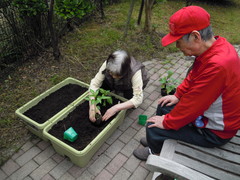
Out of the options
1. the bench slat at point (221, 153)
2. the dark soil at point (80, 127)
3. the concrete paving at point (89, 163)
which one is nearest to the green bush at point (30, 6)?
the dark soil at point (80, 127)

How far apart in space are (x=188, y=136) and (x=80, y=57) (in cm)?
296

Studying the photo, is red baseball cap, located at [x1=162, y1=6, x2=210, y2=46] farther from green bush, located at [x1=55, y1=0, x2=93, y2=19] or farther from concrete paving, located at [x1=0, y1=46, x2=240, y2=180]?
green bush, located at [x1=55, y1=0, x2=93, y2=19]

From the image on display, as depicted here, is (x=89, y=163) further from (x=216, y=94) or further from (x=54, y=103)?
(x=216, y=94)

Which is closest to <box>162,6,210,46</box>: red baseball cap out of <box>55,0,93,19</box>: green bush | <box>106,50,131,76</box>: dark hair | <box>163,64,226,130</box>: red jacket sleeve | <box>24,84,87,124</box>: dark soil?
<box>163,64,226,130</box>: red jacket sleeve

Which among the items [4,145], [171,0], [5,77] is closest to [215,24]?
[171,0]

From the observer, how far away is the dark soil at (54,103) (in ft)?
7.95

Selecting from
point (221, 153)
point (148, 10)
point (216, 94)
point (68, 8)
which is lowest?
point (221, 153)

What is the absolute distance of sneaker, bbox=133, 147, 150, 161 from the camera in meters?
2.36

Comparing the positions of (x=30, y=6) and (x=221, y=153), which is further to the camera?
(x=30, y=6)

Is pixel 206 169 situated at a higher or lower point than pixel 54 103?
higher

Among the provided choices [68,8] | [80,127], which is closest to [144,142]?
[80,127]

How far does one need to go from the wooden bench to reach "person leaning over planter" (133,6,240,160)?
2.8 inches

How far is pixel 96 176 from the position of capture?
218 cm

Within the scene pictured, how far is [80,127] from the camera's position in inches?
92.1
